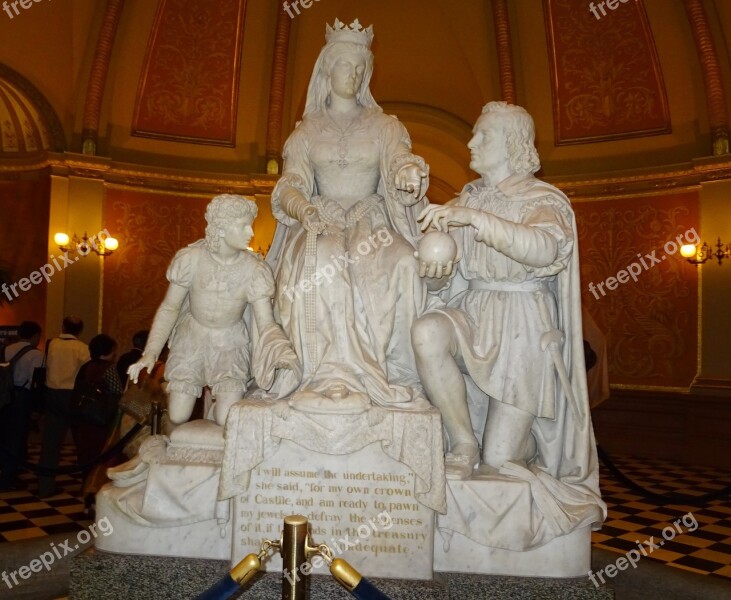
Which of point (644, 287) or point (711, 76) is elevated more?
point (711, 76)

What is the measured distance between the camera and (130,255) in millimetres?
10359

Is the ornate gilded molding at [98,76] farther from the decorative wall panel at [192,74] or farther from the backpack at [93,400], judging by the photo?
the backpack at [93,400]

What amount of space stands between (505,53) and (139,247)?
638cm

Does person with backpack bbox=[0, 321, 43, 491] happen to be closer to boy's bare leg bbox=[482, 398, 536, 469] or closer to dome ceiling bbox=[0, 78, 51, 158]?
boy's bare leg bbox=[482, 398, 536, 469]

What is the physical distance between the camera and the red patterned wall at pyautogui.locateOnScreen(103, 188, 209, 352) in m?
10.2

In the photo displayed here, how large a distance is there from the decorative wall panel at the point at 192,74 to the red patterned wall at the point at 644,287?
587 cm

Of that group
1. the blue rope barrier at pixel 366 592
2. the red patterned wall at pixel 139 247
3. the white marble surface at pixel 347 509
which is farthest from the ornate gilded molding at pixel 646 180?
the blue rope barrier at pixel 366 592

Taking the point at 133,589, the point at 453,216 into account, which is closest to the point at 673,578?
the point at 453,216

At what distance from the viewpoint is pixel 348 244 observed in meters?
3.17

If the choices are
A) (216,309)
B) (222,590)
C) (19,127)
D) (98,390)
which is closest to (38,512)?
(98,390)

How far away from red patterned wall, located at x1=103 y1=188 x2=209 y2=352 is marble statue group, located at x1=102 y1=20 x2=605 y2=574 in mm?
7640

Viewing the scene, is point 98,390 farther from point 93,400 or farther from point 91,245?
point 91,245

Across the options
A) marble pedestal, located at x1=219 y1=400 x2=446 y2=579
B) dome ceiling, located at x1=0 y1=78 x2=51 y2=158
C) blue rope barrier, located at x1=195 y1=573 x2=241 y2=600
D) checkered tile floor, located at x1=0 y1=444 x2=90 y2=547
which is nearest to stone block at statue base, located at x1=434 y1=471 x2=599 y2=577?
marble pedestal, located at x1=219 y1=400 x2=446 y2=579

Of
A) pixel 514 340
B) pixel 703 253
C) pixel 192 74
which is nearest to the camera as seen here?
pixel 514 340
